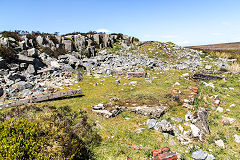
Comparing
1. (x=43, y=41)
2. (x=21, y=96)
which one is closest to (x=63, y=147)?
(x=21, y=96)

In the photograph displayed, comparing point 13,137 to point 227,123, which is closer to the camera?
point 13,137

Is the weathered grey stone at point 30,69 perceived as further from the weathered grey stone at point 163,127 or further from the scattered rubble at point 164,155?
the scattered rubble at point 164,155

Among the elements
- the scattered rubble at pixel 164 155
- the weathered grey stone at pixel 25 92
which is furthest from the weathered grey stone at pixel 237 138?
the weathered grey stone at pixel 25 92

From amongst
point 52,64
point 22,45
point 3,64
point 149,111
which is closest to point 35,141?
point 149,111

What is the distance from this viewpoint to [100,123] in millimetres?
7043

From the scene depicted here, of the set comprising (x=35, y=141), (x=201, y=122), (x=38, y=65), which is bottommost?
(x=201, y=122)

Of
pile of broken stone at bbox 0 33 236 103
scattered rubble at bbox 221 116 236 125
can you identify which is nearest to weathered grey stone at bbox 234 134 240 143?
scattered rubble at bbox 221 116 236 125

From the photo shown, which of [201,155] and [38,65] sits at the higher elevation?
[38,65]

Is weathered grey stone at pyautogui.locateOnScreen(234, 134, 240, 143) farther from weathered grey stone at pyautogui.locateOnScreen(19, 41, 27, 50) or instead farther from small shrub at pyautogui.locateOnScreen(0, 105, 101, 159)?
weathered grey stone at pyautogui.locateOnScreen(19, 41, 27, 50)

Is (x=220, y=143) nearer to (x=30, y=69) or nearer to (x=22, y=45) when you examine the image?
(x=30, y=69)

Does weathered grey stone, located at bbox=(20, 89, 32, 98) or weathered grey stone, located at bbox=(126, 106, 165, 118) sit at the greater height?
weathered grey stone, located at bbox=(126, 106, 165, 118)

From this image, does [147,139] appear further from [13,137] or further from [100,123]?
[13,137]

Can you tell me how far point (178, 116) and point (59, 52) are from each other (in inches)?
864

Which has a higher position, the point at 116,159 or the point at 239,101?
the point at 239,101
